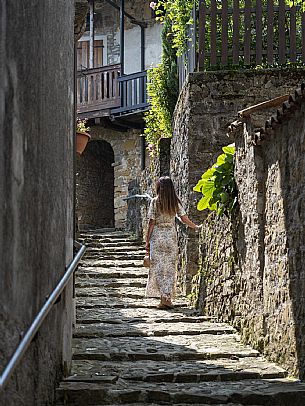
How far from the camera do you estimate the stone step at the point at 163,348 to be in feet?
20.0

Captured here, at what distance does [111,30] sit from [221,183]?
14.2m

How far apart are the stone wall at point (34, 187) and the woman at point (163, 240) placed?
3.34m

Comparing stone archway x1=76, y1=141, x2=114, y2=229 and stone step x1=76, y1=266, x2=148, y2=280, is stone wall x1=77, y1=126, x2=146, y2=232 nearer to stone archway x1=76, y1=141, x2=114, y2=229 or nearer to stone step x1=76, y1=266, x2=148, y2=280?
stone archway x1=76, y1=141, x2=114, y2=229

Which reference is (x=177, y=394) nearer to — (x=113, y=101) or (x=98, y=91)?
(x=113, y=101)

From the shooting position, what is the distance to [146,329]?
288 inches

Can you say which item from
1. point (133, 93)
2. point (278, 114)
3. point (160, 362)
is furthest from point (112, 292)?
point (133, 93)

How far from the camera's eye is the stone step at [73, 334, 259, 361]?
20.0 feet

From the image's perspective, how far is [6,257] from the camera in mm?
3270

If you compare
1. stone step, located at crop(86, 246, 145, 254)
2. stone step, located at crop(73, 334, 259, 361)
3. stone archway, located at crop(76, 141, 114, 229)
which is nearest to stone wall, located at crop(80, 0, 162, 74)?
stone archway, located at crop(76, 141, 114, 229)

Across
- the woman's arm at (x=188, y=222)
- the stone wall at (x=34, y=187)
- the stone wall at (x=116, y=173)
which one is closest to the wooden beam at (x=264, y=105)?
the stone wall at (x=34, y=187)

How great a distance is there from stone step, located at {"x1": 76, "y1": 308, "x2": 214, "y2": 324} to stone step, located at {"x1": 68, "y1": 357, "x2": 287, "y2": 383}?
6.04 feet

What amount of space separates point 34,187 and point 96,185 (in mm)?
16881

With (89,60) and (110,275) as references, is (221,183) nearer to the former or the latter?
(110,275)

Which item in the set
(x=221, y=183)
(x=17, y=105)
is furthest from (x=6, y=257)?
(x=221, y=183)
